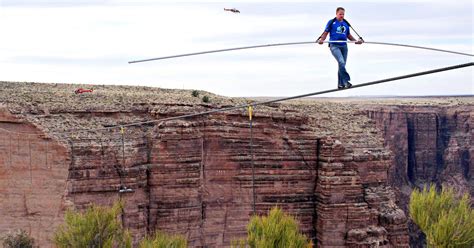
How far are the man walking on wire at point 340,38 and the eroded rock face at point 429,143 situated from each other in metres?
58.8

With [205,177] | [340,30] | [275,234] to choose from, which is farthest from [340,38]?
[205,177]

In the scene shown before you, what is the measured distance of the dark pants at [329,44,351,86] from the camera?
14.5m

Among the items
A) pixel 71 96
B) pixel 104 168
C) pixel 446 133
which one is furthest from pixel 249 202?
pixel 446 133

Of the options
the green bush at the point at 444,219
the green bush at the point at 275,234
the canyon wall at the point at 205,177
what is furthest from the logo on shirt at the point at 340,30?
the canyon wall at the point at 205,177

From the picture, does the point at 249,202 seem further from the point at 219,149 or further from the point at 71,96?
the point at 71,96

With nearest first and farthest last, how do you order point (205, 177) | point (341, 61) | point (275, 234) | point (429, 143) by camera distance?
point (341, 61), point (275, 234), point (205, 177), point (429, 143)

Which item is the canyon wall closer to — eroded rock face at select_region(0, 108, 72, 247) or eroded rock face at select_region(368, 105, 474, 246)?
eroded rock face at select_region(0, 108, 72, 247)

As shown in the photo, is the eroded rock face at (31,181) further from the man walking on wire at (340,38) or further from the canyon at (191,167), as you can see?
the man walking on wire at (340,38)

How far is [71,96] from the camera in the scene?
30.6 m

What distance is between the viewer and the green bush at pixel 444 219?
2020 cm

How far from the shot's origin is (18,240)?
84.0ft

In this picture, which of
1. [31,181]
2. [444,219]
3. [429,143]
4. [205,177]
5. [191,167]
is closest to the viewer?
[444,219]

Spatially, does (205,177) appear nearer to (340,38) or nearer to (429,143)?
(340,38)

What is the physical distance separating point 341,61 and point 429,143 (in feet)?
214
